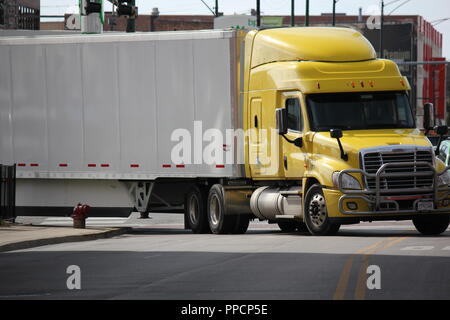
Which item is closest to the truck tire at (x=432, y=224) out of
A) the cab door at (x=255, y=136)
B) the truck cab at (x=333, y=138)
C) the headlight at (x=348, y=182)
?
the truck cab at (x=333, y=138)

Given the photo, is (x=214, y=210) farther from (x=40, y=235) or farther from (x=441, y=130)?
(x=441, y=130)

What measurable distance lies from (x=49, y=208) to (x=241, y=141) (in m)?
5.56

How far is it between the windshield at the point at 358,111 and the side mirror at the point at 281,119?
56 cm

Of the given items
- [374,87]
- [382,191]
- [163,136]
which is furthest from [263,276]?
[163,136]

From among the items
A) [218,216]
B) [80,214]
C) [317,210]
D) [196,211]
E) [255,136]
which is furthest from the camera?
[80,214]

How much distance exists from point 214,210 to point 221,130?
1819 millimetres

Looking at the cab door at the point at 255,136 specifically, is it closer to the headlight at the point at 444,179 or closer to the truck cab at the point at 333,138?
the truck cab at the point at 333,138

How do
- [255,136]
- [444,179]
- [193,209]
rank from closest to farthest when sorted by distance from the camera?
1. [444,179]
2. [255,136]
3. [193,209]

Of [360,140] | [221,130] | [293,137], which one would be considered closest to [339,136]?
[360,140]

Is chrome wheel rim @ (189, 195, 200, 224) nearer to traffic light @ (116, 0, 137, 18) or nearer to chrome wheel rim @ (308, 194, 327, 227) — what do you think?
chrome wheel rim @ (308, 194, 327, 227)

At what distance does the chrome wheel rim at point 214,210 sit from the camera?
84.2 feet

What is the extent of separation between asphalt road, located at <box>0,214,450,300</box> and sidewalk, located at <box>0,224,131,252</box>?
0.49 meters

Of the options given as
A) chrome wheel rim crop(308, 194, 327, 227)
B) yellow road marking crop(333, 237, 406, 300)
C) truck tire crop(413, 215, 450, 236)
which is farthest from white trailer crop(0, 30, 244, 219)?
Result: yellow road marking crop(333, 237, 406, 300)

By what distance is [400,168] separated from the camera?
74.2ft
